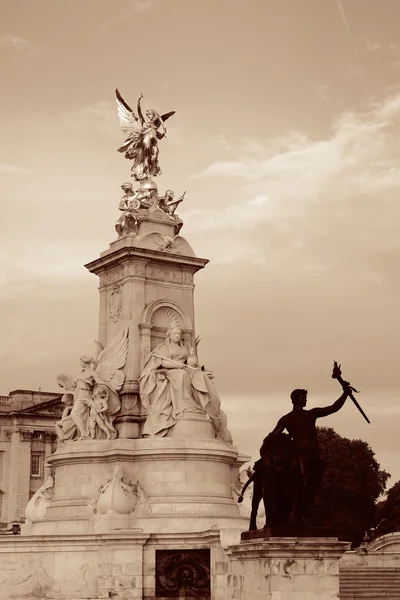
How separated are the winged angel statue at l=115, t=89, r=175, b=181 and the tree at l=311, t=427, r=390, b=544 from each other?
3535 centimetres

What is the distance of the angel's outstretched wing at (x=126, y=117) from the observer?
35875 millimetres

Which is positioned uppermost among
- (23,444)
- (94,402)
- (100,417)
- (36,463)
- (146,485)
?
(23,444)

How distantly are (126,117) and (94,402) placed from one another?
420 inches

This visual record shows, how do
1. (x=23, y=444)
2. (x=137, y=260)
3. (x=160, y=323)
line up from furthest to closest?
(x=23, y=444), (x=160, y=323), (x=137, y=260)

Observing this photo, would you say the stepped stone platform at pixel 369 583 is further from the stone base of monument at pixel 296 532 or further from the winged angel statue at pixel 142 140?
the winged angel statue at pixel 142 140

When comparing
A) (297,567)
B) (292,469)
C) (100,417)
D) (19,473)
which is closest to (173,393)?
(100,417)

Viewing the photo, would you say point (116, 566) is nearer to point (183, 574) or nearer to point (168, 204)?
point (183, 574)

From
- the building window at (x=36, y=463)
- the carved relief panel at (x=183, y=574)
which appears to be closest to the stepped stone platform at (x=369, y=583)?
the carved relief panel at (x=183, y=574)

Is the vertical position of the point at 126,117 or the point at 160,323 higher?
the point at 126,117

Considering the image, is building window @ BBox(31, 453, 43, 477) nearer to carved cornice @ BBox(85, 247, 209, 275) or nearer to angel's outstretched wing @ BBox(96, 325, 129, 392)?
carved cornice @ BBox(85, 247, 209, 275)

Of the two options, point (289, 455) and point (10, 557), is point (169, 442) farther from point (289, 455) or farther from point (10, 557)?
point (289, 455)

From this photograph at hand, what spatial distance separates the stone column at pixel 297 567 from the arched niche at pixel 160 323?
14520 millimetres

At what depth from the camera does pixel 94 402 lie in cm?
3128

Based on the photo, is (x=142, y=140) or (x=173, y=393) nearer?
(x=173, y=393)
